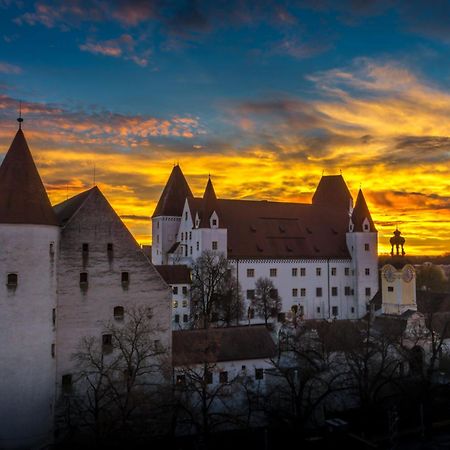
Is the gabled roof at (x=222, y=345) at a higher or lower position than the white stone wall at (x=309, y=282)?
lower

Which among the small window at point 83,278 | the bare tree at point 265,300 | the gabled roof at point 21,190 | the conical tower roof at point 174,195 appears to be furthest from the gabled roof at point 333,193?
the gabled roof at point 21,190

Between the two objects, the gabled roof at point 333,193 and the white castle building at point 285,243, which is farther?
the gabled roof at point 333,193

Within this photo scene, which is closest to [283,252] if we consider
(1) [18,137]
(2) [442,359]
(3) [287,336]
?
(2) [442,359]

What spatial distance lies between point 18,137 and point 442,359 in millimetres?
49028

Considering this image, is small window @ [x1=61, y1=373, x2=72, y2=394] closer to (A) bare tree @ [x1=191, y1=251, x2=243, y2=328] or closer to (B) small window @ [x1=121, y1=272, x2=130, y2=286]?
(B) small window @ [x1=121, y1=272, x2=130, y2=286]

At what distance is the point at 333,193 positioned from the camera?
10688 cm

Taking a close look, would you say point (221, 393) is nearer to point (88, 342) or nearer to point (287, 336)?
point (287, 336)

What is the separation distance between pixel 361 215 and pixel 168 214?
32.2 metres

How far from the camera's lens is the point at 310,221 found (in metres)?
92.9

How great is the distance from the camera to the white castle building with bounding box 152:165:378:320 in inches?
3241

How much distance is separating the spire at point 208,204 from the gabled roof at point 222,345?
32.8 m

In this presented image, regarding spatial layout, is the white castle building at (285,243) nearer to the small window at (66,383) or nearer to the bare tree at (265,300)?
the bare tree at (265,300)

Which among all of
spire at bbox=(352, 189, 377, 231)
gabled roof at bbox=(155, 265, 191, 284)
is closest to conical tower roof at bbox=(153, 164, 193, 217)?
gabled roof at bbox=(155, 265, 191, 284)

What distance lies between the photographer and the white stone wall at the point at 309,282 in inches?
3258
